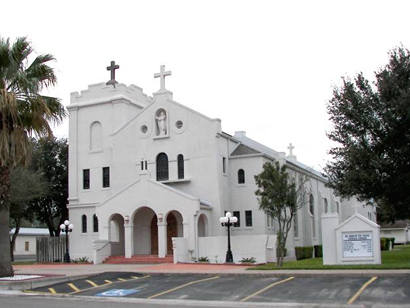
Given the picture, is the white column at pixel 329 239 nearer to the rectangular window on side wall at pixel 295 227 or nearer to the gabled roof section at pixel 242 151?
the gabled roof section at pixel 242 151

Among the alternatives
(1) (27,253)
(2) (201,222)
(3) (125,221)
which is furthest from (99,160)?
(1) (27,253)

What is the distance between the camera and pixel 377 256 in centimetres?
2495

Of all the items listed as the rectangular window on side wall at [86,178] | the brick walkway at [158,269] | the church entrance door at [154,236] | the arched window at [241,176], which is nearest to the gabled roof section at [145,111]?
the rectangular window on side wall at [86,178]

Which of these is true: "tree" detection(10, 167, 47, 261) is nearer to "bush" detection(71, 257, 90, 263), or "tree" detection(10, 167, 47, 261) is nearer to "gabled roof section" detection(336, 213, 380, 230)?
"bush" detection(71, 257, 90, 263)

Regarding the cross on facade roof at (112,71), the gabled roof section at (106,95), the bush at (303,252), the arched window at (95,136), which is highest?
the cross on facade roof at (112,71)

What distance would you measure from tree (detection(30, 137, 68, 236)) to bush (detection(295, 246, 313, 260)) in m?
21.8

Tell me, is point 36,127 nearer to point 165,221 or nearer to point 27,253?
point 165,221

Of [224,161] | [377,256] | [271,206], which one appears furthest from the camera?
[224,161]

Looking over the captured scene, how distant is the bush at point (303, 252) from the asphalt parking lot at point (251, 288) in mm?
19299

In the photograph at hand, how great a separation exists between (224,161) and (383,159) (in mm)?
13749

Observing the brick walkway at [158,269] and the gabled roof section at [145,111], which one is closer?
the brick walkway at [158,269]

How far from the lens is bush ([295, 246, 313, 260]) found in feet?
135

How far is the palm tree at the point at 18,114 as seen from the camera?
21969 millimetres

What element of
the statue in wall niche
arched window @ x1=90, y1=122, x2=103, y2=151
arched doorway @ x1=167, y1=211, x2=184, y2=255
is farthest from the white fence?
arched window @ x1=90, y1=122, x2=103, y2=151
